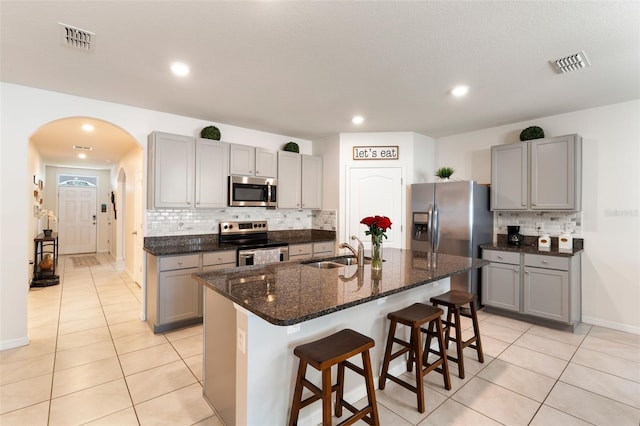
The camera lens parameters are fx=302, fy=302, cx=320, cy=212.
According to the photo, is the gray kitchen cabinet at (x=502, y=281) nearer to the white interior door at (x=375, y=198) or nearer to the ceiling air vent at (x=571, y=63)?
the white interior door at (x=375, y=198)

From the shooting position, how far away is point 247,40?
2.20m

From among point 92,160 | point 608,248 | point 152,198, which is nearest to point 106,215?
point 92,160

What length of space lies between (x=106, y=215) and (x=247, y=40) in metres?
8.98

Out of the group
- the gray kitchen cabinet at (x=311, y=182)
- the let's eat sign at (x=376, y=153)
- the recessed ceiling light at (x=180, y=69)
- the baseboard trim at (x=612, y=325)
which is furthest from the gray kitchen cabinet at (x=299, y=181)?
the baseboard trim at (x=612, y=325)

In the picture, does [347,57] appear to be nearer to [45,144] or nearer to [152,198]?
[152,198]

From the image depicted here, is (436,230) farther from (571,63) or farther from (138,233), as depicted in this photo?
(138,233)

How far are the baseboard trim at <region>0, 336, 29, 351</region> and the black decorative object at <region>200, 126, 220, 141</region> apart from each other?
9.23 feet

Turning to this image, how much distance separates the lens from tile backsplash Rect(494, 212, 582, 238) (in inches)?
148

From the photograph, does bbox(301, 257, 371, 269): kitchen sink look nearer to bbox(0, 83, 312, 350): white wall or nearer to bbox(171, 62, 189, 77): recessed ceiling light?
bbox(171, 62, 189, 77): recessed ceiling light

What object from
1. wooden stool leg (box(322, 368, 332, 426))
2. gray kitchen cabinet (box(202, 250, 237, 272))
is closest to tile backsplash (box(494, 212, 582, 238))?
gray kitchen cabinet (box(202, 250, 237, 272))

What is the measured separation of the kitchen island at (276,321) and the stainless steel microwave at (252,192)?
200 cm

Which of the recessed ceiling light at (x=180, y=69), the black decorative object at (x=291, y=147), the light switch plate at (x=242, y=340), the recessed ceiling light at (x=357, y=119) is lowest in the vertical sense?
the light switch plate at (x=242, y=340)

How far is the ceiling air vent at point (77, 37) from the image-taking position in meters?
2.08

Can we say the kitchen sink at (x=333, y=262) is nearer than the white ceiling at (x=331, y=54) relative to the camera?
No
